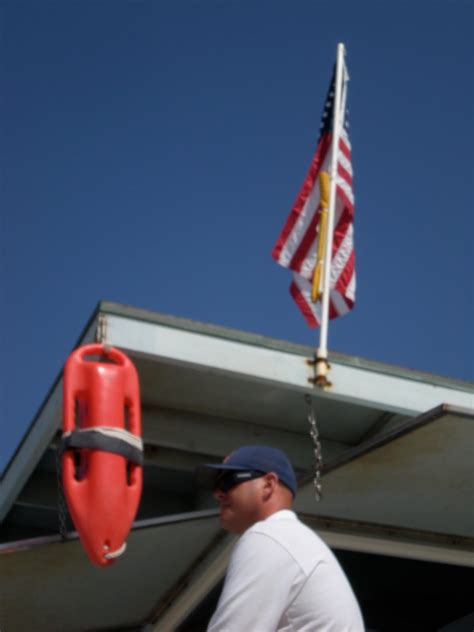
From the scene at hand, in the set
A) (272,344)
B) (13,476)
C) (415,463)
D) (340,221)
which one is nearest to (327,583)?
(415,463)

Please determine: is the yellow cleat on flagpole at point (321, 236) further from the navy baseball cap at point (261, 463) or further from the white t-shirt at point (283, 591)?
the white t-shirt at point (283, 591)

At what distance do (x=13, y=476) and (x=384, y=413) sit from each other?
7.71ft

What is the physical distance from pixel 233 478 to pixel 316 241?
4.48 m

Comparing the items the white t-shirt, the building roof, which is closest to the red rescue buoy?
the building roof

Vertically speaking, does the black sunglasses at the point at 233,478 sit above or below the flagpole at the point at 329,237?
below

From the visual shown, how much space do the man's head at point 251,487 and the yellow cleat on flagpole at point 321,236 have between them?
3.88m

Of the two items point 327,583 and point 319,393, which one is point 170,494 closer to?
point 319,393

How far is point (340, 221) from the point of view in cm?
782

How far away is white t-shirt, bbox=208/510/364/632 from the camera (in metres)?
2.86

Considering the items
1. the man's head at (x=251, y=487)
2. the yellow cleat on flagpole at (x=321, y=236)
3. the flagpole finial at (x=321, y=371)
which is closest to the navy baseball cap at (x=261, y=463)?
the man's head at (x=251, y=487)

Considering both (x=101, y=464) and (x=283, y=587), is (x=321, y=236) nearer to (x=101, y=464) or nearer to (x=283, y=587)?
(x=101, y=464)

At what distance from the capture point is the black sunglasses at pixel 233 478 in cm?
330

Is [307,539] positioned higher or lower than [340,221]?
lower

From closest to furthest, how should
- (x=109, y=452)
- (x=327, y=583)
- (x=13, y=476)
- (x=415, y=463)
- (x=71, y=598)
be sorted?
1. (x=327, y=583)
2. (x=109, y=452)
3. (x=415, y=463)
4. (x=71, y=598)
5. (x=13, y=476)
